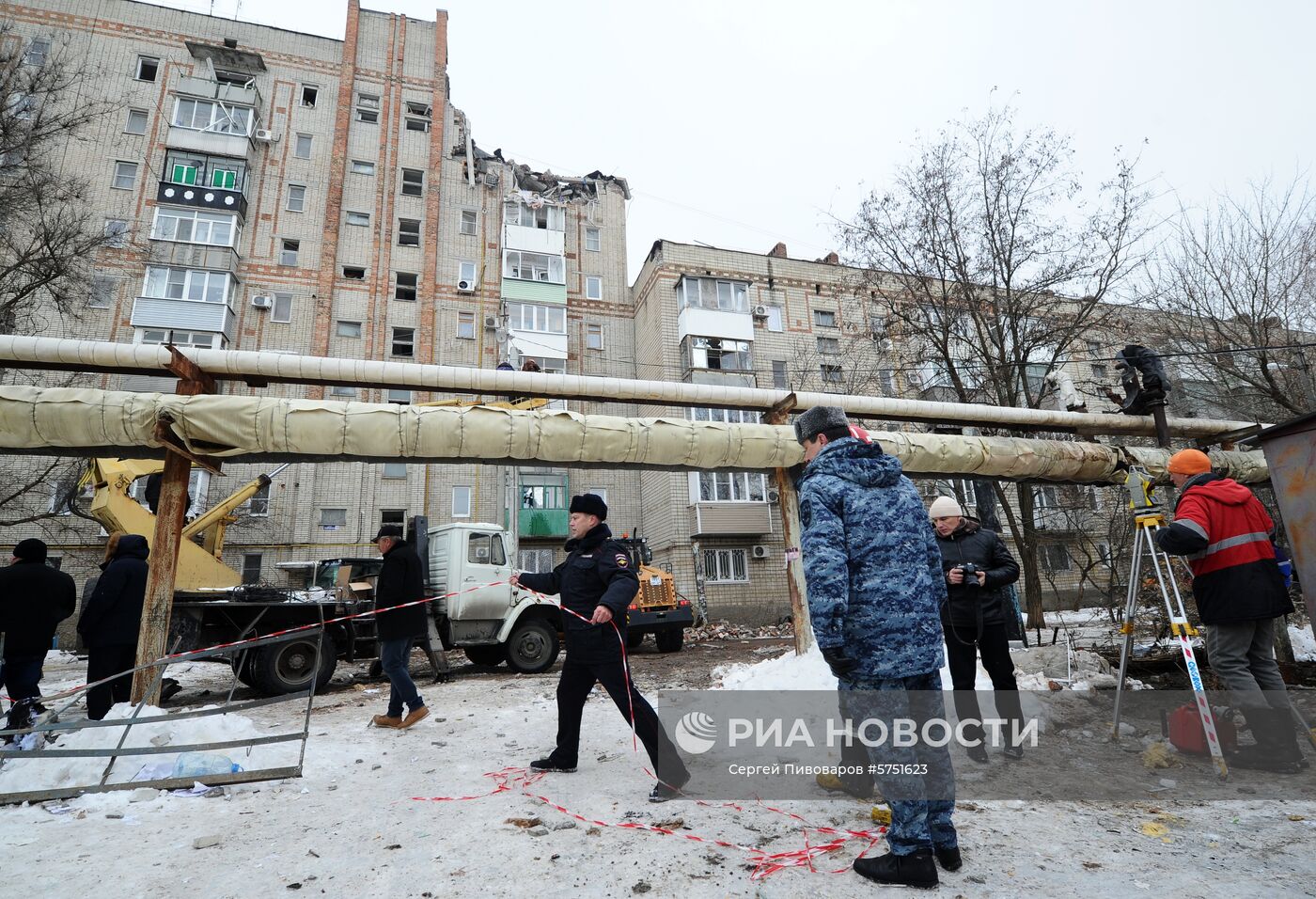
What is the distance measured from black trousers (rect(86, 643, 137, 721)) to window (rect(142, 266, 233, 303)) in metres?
22.2

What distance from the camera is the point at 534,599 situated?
10.9 meters

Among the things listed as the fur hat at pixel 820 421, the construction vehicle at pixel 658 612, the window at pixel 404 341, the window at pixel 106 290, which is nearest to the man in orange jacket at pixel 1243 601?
the fur hat at pixel 820 421

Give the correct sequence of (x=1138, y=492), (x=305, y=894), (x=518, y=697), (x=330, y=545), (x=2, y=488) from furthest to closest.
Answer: (x=330, y=545) < (x=2, y=488) < (x=518, y=697) < (x=1138, y=492) < (x=305, y=894)

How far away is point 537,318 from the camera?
27.8m

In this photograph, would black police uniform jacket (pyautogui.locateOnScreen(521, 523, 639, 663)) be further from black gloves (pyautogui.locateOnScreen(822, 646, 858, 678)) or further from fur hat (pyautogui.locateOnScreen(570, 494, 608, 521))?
black gloves (pyautogui.locateOnScreen(822, 646, 858, 678))

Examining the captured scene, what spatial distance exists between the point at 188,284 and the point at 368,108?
11.4 metres

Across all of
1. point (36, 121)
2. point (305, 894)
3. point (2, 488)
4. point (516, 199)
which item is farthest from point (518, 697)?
point (516, 199)

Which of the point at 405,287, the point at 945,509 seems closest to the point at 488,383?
the point at 945,509

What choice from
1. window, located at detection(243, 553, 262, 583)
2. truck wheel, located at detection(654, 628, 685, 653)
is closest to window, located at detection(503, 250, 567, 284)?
window, located at detection(243, 553, 262, 583)

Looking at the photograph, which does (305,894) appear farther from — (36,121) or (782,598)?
(782,598)

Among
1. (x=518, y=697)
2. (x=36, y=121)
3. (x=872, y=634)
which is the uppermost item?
(x=36, y=121)

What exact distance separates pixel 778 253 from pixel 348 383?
27149mm

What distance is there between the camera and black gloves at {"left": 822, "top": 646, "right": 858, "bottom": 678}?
2.65 meters

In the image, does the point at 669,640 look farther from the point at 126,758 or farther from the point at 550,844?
the point at 550,844
